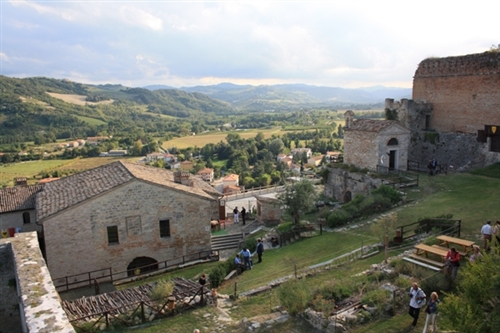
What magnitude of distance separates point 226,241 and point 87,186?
9.07 metres

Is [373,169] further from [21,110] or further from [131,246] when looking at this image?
[21,110]

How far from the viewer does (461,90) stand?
3238 cm

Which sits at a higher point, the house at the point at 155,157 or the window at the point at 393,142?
the window at the point at 393,142

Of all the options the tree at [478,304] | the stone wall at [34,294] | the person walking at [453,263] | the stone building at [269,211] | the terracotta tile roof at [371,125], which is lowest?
the stone building at [269,211]

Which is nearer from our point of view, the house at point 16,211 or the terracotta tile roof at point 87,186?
the terracotta tile roof at point 87,186

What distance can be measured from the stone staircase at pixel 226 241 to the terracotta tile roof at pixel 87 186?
356cm

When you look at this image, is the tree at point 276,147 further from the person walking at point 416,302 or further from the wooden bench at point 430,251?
the person walking at point 416,302

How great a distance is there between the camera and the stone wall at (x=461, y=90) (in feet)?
97.7

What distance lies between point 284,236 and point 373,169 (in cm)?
1126

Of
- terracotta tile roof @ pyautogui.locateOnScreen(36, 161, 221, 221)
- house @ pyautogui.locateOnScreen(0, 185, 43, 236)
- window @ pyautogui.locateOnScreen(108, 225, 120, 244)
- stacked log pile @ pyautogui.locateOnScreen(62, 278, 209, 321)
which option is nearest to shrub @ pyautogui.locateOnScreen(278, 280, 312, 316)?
stacked log pile @ pyautogui.locateOnScreen(62, 278, 209, 321)

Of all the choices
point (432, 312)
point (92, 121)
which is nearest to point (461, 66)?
point (432, 312)

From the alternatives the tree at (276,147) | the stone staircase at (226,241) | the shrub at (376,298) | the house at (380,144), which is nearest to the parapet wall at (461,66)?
the house at (380,144)

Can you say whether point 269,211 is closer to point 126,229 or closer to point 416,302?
point 126,229

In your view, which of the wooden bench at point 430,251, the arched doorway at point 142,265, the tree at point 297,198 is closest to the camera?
the wooden bench at point 430,251
